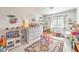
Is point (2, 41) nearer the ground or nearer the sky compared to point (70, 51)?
nearer the sky

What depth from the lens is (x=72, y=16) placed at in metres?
1.86

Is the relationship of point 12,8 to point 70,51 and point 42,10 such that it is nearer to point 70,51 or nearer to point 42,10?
point 42,10

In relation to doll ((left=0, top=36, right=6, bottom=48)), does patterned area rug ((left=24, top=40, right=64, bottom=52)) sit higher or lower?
lower

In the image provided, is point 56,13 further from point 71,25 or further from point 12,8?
point 12,8

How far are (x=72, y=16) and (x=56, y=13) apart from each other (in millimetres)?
191

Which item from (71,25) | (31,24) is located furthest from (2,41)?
(71,25)

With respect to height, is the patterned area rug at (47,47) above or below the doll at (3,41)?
below

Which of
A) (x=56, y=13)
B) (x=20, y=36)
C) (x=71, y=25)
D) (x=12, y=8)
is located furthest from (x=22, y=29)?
(x=71, y=25)
